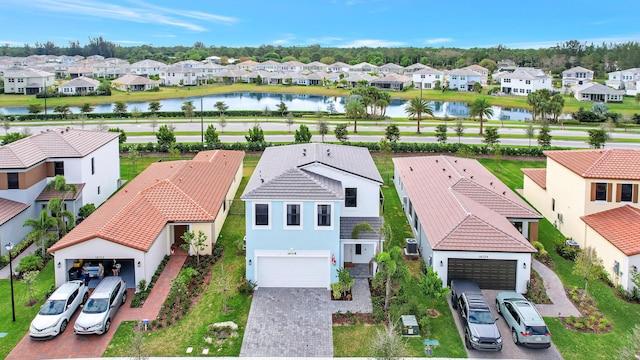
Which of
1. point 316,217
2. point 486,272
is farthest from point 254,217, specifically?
point 486,272

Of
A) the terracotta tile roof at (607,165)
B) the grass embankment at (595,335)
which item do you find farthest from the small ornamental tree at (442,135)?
the grass embankment at (595,335)

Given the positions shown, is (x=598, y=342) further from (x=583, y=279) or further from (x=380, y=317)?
(x=380, y=317)

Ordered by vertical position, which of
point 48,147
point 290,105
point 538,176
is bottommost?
point 538,176

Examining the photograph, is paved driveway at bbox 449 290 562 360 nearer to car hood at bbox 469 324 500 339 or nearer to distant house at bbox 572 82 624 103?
car hood at bbox 469 324 500 339

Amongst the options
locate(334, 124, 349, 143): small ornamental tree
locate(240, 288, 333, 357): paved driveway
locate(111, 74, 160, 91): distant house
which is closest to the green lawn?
locate(240, 288, 333, 357): paved driveway

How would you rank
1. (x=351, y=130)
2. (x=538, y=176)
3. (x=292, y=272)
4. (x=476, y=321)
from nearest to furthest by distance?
(x=476, y=321) → (x=292, y=272) → (x=538, y=176) → (x=351, y=130)

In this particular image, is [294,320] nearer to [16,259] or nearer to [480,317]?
[480,317]
